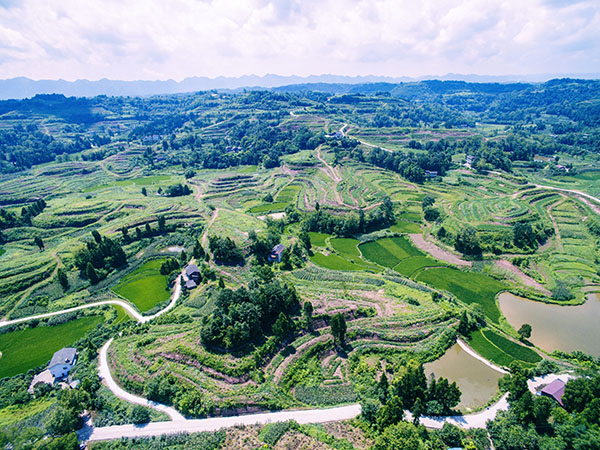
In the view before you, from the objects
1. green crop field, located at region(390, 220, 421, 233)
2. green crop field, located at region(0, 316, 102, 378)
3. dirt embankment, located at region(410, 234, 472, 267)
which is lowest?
green crop field, located at region(0, 316, 102, 378)

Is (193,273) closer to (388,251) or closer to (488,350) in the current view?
(388,251)

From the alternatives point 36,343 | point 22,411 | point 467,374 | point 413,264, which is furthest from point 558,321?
point 36,343

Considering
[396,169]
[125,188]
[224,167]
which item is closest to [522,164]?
[396,169]

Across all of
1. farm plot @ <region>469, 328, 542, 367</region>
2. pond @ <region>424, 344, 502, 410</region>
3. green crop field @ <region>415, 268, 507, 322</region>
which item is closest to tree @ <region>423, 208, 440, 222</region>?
green crop field @ <region>415, 268, 507, 322</region>

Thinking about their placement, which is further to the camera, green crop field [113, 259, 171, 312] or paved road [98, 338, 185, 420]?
green crop field [113, 259, 171, 312]

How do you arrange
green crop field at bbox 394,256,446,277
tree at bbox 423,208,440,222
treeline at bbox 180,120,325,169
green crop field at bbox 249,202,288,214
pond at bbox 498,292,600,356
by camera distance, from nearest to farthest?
1. pond at bbox 498,292,600,356
2. green crop field at bbox 394,256,446,277
3. tree at bbox 423,208,440,222
4. green crop field at bbox 249,202,288,214
5. treeline at bbox 180,120,325,169

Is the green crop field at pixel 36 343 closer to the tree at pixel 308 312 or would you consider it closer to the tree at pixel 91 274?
the tree at pixel 91 274

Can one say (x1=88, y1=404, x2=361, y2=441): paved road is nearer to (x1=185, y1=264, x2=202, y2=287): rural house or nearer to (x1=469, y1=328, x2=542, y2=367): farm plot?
(x1=469, y1=328, x2=542, y2=367): farm plot
